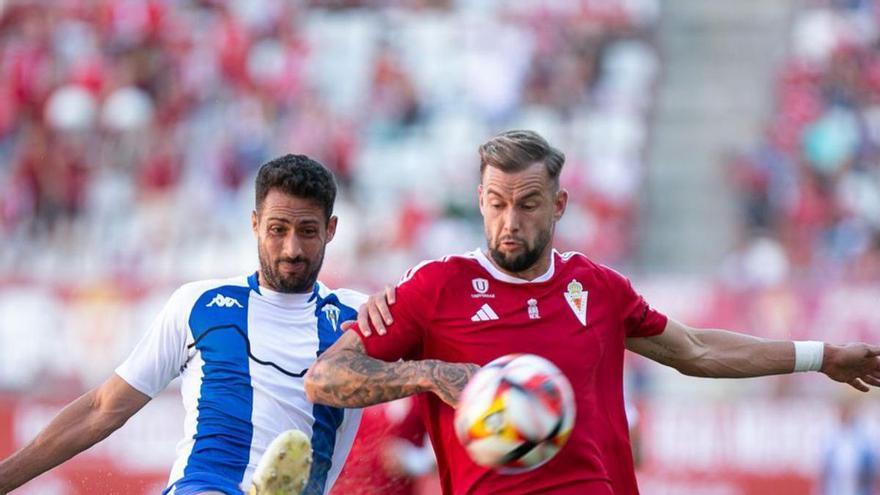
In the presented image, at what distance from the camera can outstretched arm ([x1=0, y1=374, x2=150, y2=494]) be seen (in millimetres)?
6449

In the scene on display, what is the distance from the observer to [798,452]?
554 inches

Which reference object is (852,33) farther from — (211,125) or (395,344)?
(395,344)

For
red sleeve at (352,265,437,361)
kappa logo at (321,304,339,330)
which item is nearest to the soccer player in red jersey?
red sleeve at (352,265,437,361)

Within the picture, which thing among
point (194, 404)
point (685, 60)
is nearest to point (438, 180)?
point (685, 60)

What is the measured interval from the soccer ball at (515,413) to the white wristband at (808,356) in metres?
1.41

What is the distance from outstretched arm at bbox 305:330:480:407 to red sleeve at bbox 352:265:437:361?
0.16ft

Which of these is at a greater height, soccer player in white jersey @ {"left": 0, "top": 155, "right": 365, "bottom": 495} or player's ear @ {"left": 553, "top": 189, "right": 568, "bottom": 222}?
player's ear @ {"left": 553, "top": 189, "right": 568, "bottom": 222}

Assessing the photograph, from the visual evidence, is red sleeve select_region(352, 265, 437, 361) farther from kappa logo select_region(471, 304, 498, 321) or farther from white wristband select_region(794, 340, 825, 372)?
white wristband select_region(794, 340, 825, 372)

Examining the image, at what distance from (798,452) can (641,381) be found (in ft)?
4.92

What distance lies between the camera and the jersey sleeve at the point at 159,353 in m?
6.55

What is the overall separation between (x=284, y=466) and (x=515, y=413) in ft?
3.62

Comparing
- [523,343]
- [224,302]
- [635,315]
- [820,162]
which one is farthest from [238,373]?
[820,162]

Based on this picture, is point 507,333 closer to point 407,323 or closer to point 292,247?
point 407,323

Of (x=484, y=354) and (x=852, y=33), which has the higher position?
(x=852, y=33)
